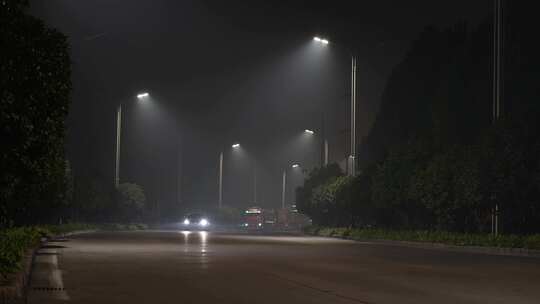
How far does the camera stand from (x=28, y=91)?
49.8ft

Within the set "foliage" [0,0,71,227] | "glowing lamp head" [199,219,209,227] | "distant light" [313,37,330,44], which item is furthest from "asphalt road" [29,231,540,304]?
"glowing lamp head" [199,219,209,227]

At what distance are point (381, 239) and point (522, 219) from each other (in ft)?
22.4

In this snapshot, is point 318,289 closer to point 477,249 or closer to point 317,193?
point 477,249

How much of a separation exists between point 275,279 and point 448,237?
2445cm

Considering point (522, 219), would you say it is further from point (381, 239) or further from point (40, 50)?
point (40, 50)

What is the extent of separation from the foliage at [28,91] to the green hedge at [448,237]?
23309 mm

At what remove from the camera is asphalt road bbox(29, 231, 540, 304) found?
17.0 m

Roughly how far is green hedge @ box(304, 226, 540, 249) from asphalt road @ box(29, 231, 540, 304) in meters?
6.70

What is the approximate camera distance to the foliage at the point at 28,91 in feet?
47.7

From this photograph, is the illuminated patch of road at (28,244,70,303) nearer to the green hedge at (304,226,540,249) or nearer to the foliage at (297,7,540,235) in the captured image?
the green hedge at (304,226,540,249)

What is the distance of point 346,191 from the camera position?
207ft

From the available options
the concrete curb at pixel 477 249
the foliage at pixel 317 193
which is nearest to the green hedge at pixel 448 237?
the concrete curb at pixel 477 249

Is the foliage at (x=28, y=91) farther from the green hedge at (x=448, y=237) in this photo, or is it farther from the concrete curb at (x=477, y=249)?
the green hedge at (x=448, y=237)

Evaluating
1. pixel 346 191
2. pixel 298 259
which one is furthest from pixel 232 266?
pixel 346 191
